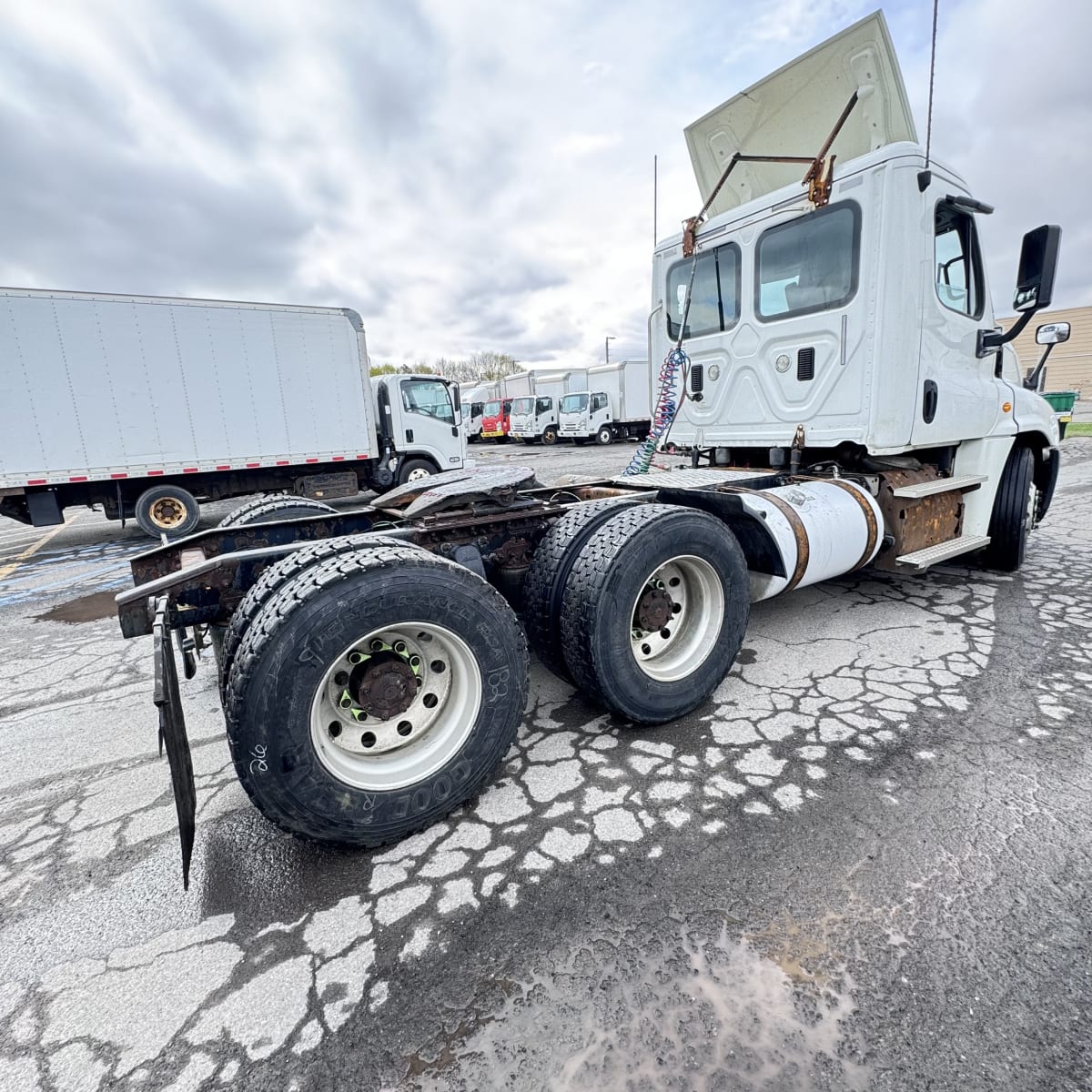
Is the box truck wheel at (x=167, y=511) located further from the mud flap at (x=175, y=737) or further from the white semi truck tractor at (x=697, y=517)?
the mud flap at (x=175, y=737)

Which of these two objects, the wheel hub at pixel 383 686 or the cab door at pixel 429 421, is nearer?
the wheel hub at pixel 383 686

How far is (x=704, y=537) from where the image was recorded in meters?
3.06

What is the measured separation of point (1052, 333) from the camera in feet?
15.5

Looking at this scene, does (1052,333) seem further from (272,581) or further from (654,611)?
(272,581)

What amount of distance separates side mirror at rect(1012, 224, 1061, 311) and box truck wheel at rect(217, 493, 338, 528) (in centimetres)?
508

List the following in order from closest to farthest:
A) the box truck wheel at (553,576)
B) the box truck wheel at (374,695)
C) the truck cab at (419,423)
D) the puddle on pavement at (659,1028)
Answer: the puddle on pavement at (659,1028)
the box truck wheel at (374,695)
the box truck wheel at (553,576)
the truck cab at (419,423)

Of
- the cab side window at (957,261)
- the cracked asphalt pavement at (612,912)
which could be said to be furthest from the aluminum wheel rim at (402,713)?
the cab side window at (957,261)

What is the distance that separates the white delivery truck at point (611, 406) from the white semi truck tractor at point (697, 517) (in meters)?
20.7

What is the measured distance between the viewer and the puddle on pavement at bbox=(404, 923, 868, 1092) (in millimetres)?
1426

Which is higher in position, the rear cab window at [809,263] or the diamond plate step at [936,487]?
the rear cab window at [809,263]

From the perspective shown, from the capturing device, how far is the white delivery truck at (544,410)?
28.0 metres

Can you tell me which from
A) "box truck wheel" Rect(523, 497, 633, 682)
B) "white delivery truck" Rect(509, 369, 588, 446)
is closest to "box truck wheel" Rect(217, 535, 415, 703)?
"box truck wheel" Rect(523, 497, 633, 682)

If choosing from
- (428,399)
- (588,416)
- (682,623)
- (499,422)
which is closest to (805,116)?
(682,623)

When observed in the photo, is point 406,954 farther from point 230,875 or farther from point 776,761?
point 776,761
